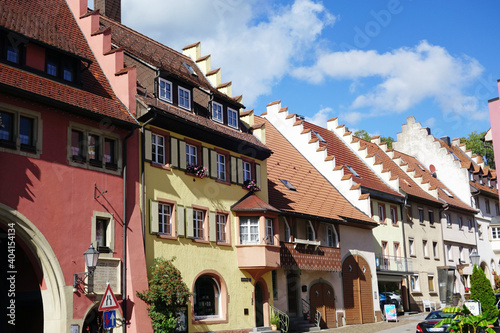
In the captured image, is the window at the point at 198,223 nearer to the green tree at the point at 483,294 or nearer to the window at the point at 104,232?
the window at the point at 104,232

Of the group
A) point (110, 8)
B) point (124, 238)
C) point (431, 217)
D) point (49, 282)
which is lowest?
point (49, 282)

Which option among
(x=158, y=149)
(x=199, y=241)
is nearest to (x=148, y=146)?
(x=158, y=149)

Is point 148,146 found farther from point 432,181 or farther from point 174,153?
point 432,181

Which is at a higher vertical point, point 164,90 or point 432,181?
point 432,181

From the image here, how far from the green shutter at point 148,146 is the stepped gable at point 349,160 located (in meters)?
19.6

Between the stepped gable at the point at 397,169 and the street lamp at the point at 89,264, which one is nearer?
the street lamp at the point at 89,264

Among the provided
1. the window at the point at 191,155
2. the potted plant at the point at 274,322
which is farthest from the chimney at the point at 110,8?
the potted plant at the point at 274,322

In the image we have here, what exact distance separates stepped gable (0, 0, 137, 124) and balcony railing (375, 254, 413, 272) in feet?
76.3

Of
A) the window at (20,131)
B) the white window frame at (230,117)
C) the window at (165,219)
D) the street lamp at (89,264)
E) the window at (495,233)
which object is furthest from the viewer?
the window at (495,233)

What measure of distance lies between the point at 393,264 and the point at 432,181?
15056mm

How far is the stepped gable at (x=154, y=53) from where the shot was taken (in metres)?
27.9

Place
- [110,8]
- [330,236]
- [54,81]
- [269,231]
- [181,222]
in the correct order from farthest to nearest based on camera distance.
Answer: [330,236]
[110,8]
[269,231]
[181,222]
[54,81]

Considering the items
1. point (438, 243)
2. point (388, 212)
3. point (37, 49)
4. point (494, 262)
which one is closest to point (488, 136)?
point (388, 212)

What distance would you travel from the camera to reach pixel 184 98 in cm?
2798
